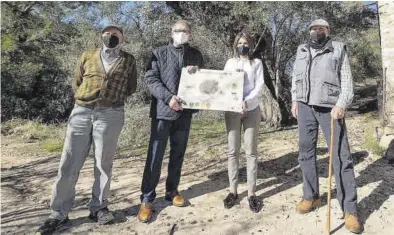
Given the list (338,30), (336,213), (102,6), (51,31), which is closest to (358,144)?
(336,213)

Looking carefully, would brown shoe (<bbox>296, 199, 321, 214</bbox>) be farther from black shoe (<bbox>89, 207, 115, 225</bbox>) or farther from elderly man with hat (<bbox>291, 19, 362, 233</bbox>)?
black shoe (<bbox>89, 207, 115, 225</bbox>)

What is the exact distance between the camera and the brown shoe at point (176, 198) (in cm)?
435

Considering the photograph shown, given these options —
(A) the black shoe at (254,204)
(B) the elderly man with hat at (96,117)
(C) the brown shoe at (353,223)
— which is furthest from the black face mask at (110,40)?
(C) the brown shoe at (353,223)

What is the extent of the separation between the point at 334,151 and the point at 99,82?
2.31 m

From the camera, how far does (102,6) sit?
1197 centimetres

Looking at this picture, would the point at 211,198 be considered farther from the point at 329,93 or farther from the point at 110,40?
the point at 110,40

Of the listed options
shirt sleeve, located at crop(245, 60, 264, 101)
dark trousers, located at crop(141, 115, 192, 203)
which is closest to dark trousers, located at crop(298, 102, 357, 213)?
shirt sleeve, located at crop(245, 60, 264, 101)

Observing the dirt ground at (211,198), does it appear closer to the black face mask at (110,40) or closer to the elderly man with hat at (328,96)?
the elderly man with hat at (328,96)

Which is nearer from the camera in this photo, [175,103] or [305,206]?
[175,103]

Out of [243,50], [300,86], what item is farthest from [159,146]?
[300,86]

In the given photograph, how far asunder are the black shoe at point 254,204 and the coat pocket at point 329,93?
4.21 ft

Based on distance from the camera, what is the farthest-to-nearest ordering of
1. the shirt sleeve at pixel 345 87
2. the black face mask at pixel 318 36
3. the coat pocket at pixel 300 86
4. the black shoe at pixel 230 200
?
the black shoe at pixel 230 200, the coat pocket at pixel 300 86, the black face mask at pixel 318 36, the shirt sleeve at pixel 345 87

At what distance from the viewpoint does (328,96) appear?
3781mm

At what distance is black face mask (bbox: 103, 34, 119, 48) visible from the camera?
3.76 metres
